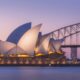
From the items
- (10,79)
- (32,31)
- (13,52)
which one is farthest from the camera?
(13,52)

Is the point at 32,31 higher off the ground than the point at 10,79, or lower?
higher

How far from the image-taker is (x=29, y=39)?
227 feet

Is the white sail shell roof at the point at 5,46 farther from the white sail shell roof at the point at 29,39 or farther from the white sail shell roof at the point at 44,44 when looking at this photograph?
the white sail shell roof at the point at 44,44

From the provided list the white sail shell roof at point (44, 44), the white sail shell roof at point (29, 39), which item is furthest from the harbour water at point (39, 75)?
the white sail shell roof at point (44, 44)

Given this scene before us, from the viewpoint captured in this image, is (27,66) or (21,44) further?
(27,66)

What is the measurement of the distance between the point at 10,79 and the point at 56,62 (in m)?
43.1

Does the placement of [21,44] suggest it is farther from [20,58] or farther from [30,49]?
[20,58]

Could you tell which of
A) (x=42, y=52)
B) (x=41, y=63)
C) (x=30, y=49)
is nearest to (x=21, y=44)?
(x=30, y=49)

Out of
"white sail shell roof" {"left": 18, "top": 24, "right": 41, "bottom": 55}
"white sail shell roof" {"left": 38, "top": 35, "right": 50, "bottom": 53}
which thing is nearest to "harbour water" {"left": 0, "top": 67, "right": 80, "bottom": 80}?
"white sail shell roof" {"left": 18, "top": 24, "right": 41, "bottom": 55}

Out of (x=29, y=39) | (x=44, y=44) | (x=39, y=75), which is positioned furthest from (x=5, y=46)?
(x=39, y=75)

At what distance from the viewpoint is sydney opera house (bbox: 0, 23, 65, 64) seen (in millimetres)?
68769

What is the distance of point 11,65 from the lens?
262 ft

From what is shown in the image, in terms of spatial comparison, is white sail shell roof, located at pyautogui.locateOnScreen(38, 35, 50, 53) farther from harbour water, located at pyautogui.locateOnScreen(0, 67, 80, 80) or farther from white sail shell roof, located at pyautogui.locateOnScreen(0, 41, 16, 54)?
harbour water, located at pyautogui.locateOnScreen(0, 67, 80, 80)

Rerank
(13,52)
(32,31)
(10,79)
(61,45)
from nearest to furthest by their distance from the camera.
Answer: (10,79) < (32,31) < (13,52) < (61,45)
